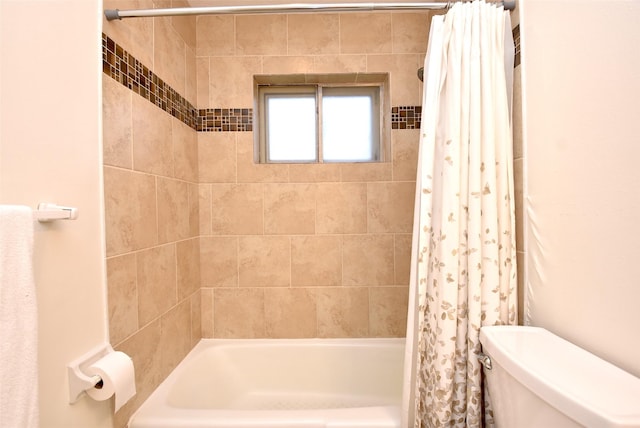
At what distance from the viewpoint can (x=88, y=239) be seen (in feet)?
3.21

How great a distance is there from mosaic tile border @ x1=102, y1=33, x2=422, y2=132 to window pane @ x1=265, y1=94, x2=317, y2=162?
0.22m

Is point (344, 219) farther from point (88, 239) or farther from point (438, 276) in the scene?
point (88, 239)

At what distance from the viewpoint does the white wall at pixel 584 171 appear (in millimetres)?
725

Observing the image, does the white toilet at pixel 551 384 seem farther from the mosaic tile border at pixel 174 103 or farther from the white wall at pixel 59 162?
the mosaic tile border at pixel 174 103

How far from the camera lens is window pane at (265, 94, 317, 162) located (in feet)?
6.82

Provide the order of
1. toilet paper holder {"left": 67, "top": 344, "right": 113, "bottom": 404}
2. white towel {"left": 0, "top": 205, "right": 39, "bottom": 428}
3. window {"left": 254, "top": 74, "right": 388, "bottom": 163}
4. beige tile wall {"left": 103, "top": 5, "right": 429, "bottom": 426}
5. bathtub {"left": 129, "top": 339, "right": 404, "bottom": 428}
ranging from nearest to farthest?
white towel {"left": 0, "top": 205, "right": 39, "bottom": 428}, toilet paper holder {"left": 67, "top": 344, "right": 113, "bottom": 404}, bathtub {"left": 129, "top": 339, "right": 404, "bottom": 428}, beige tile wall {"left": 103, "top": 5, "right": 429, "bottom": 426}, window {"left": 254, "top": 74, "right": 388, "bottom": 163}

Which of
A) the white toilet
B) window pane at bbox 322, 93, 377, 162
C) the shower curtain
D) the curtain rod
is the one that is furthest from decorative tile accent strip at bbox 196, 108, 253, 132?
the white toilet

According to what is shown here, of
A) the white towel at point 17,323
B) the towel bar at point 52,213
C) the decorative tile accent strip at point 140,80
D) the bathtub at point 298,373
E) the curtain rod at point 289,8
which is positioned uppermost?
the curtain rod at point 289,8

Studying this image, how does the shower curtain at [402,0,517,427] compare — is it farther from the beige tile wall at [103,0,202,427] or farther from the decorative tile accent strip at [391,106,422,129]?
the beige tile wall at [103,0,202,427]

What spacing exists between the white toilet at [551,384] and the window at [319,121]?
4.53 ft

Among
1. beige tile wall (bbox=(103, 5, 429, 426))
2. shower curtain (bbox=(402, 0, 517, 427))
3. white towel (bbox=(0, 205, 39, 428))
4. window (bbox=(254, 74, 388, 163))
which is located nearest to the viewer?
white towel (bbox=(0, 205, 39, 428))

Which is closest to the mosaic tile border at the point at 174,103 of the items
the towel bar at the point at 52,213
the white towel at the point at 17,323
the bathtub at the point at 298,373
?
the towel bar at the point at 52,213

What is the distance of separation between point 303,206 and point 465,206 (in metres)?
1.03

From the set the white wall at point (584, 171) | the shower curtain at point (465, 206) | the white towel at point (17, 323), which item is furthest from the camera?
the shower curtain at point (465, 206)
